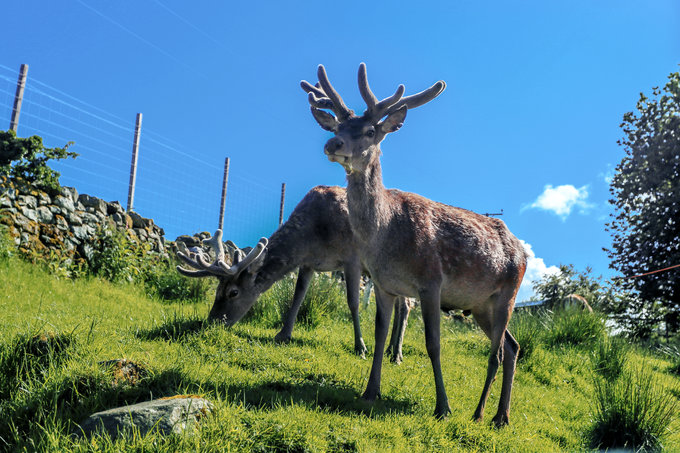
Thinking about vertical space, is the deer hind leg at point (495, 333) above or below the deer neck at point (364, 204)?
below

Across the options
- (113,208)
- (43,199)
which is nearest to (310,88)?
(43,199)

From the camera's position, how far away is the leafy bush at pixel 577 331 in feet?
38.8

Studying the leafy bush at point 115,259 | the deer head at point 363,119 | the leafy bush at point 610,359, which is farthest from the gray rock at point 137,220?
the leafy bush at point 610,359

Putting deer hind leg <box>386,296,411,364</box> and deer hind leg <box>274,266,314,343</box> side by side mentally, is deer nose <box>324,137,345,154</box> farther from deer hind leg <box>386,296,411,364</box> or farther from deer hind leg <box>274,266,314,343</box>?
deer hind leg <box>386,296,411,364</box>

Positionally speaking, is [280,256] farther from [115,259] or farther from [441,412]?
[115,259]

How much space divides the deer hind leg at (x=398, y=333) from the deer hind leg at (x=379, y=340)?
7.27 feet

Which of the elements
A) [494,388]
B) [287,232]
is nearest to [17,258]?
[287,232]

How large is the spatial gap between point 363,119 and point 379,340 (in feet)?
7.76

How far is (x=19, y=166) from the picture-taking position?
41.1 feet

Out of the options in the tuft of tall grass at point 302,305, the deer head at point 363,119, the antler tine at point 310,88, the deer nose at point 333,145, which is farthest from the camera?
the tuft of tall grass at point 302,305

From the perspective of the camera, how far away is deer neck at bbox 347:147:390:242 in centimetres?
545

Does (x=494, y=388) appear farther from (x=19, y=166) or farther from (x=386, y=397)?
(x=19, y=166)

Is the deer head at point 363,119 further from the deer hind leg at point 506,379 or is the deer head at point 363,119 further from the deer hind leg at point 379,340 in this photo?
the deer hind leg at point 506,379

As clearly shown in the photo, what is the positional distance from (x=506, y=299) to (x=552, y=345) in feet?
21.2
